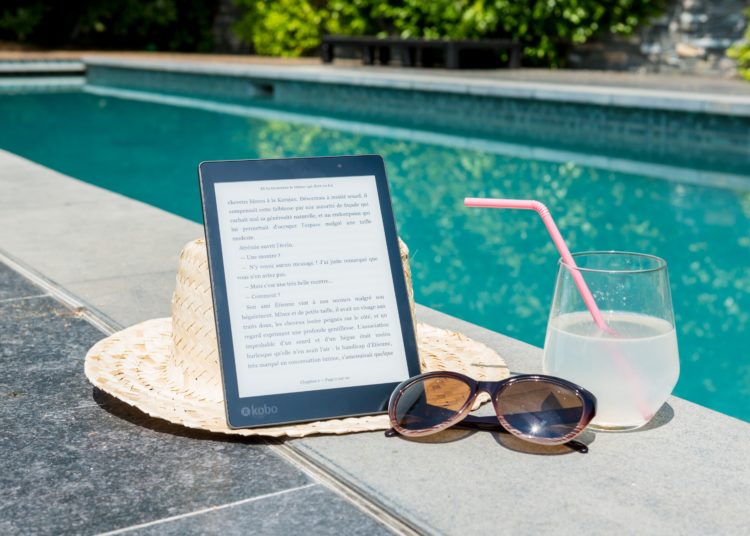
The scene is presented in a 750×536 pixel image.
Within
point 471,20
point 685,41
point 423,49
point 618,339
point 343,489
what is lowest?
point 423,49

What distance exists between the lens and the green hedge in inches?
411

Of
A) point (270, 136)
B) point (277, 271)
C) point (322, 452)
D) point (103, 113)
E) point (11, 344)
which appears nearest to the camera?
point (322, 452)

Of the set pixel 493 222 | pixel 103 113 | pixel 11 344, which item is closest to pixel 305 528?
pixel 11 344

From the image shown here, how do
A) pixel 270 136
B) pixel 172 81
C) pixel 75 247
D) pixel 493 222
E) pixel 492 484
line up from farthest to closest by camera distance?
pixel 172 81 → pixel 270 136 → pixel 493 222 → pixel 75 247 → pixel 492 484

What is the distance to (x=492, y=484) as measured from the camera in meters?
1.51

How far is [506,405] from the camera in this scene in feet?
5.31

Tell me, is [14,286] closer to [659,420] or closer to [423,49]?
[659,420]

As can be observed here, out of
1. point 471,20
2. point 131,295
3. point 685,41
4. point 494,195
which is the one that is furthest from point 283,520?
point 471,20

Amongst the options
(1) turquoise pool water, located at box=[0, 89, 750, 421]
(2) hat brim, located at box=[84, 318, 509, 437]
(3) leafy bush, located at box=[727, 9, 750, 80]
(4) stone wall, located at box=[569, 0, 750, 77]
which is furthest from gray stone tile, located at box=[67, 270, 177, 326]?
(4) stone wall, located at box=[569, 0, 750, 77]

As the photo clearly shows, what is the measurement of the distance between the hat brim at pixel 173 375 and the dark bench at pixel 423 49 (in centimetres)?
870

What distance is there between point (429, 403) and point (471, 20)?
986cm

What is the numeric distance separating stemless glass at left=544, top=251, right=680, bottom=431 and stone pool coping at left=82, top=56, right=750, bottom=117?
18.0 ft

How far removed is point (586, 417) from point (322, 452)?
1.36 ft

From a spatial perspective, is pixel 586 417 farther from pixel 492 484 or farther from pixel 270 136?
pixel 270 136
